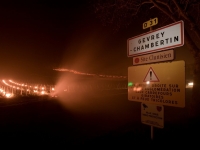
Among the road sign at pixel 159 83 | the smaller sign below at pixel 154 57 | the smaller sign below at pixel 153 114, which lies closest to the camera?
the road sign at pixel 159 83

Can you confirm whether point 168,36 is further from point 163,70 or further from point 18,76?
point 18,76

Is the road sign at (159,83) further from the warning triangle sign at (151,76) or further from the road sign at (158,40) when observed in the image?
the road sign at (158,40)

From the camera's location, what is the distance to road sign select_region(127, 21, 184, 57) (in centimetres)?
449

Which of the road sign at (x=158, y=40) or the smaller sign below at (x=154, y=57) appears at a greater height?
the road sign at (x=158, y=40)

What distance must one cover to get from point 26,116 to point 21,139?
3.83 m

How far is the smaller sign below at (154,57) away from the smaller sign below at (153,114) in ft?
3.55

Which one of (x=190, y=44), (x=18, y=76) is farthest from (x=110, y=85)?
(x=190, y=44)

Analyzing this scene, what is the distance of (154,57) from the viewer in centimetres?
510

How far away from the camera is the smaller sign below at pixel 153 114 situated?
194 inches

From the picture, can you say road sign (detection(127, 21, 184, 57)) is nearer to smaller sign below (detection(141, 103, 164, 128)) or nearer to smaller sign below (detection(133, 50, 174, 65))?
smaller sign below (detection(133, 50, 174, 65))

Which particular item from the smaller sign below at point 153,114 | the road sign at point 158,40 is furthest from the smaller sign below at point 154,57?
the smaller sign below at point 153,114

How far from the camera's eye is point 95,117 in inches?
415

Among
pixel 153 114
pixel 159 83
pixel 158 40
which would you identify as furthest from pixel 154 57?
pixel 153 114

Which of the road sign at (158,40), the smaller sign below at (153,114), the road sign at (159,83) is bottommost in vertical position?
the smaller sign below at (153,114)
